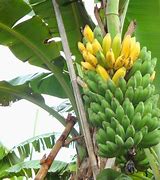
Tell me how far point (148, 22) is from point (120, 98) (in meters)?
0.55

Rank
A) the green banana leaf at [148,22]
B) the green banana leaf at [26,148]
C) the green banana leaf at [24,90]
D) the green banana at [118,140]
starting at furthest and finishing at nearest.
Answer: the green banana leaf at [26,148], the green banana leaf at [24,90], the green banana leaf at [148,22], the green banana at [118,140]

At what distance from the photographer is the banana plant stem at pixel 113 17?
885mm

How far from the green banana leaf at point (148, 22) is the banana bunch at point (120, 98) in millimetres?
408

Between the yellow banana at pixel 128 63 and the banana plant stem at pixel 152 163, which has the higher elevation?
the yellow banana at pixel 128 63

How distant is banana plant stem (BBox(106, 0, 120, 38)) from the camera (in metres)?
0.88

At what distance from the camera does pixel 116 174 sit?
795 mm

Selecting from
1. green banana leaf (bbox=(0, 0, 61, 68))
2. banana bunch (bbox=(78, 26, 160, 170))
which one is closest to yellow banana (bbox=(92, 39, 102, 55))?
banana bunch (bbox=(78, 26, 160, 170))

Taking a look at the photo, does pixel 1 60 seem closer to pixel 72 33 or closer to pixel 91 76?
pixel 72 33

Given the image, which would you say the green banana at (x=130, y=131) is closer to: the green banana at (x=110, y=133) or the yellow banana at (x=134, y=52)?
the green banana at (x=110, y=133)

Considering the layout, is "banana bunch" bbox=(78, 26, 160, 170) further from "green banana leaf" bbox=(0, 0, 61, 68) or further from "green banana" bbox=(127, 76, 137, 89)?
"green banana leaf" bbox=(0, 0, 61, 68)

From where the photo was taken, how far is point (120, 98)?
0.77 meters

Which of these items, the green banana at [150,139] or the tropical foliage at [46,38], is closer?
the green banana at [150,139]

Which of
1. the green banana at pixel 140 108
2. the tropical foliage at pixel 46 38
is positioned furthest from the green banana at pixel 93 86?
the tropical foliage at pixel 46 38

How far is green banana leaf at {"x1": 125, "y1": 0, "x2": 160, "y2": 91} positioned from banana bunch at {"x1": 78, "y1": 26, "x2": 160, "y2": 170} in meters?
0.41
